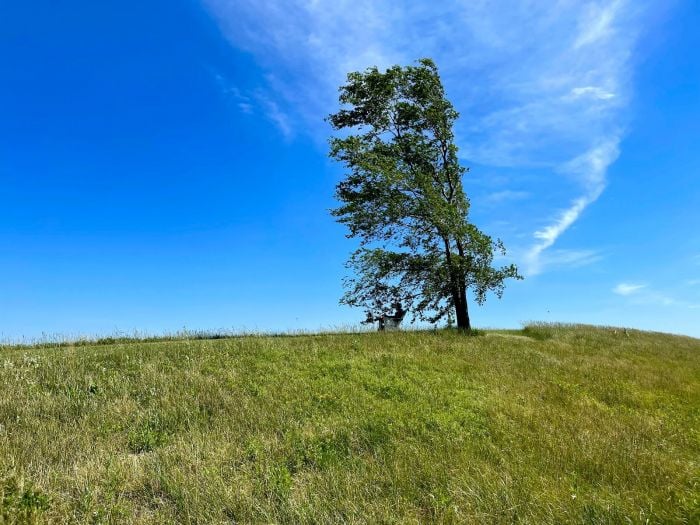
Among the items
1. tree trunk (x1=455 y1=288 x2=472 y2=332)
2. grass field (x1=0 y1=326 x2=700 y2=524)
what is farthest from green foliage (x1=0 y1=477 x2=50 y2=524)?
tree trunk (x1=455 y1=288 x2=472 y2=332)

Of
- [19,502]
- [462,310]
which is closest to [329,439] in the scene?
[19,502]

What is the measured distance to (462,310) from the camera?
29188 mm

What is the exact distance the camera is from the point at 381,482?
27.2 ft

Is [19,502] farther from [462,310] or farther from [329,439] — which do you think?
[462,310]

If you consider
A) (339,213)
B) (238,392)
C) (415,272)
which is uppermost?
(339,213)

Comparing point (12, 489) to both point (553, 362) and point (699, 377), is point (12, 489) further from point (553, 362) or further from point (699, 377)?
point (699, 377)

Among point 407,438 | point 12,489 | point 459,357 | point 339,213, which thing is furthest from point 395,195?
point 12,489

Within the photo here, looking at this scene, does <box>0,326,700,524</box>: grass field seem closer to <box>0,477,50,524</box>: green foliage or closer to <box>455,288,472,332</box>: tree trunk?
<box>0,477,50,524</box>: green foliage

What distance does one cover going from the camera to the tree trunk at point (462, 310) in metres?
29.1

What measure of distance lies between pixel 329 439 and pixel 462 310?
20.5m

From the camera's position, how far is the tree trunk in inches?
1145

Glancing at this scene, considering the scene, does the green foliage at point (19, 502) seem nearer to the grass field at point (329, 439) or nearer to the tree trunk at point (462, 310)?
the grass field at point (329, 439)

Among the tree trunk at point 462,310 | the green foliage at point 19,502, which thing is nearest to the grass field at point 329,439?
the green foliage at point 19,502

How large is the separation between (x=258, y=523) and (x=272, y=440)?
2999 millimetres
